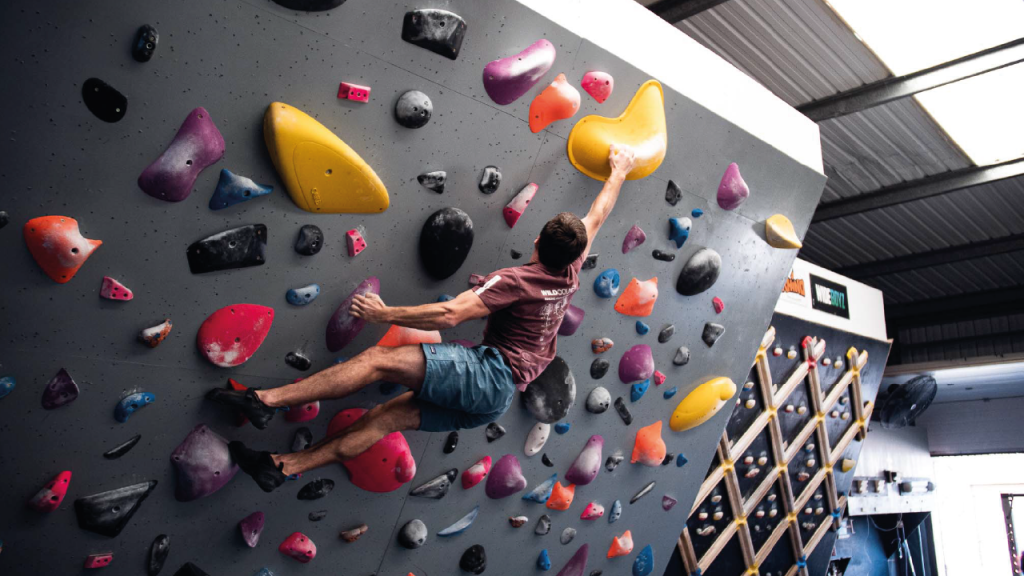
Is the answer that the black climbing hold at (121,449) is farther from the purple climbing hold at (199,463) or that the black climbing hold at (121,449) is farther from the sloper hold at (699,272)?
the sloper hold at (699,272)

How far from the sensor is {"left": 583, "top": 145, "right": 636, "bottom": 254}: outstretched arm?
2.77 m

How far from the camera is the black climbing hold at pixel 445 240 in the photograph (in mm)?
2527

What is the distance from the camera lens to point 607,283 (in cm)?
306

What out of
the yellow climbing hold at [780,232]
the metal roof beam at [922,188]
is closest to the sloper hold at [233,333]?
the yellow climbing hold at [780,232]

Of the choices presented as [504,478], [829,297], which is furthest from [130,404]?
[829,297]

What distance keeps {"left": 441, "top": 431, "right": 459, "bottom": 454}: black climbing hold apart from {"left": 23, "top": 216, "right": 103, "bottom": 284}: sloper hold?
1.41m

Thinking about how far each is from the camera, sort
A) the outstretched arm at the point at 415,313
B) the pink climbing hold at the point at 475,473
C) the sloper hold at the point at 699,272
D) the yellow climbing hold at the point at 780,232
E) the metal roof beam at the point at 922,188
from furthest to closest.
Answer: the metal roof beam at the point at 922,188 < the yellow climbing hold at the point at 780,232 < the sloper hold at the point at 699,272 < the pink climbing hold at the point at 475,473 < the outstretched arm at the point at 415,313

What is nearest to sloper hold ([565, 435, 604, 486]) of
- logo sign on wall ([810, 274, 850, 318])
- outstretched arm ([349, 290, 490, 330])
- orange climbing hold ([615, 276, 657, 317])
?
orange climbing hold ([615, 276, 657, 317])

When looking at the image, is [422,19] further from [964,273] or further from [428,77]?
[964,273]

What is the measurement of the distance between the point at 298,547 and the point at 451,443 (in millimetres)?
652

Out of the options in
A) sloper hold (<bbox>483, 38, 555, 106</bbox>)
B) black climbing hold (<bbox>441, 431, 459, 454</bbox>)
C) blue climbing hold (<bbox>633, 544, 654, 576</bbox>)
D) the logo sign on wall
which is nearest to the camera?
sloper hold (<bbox>483, 38, 555, 106</bbox>)

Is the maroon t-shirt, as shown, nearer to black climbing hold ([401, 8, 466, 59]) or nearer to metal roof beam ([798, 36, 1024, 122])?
black climbing hold ([401, 8, 466, 59])

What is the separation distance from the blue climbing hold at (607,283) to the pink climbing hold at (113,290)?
5.62 ft

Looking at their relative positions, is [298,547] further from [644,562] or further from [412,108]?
[644,562]
